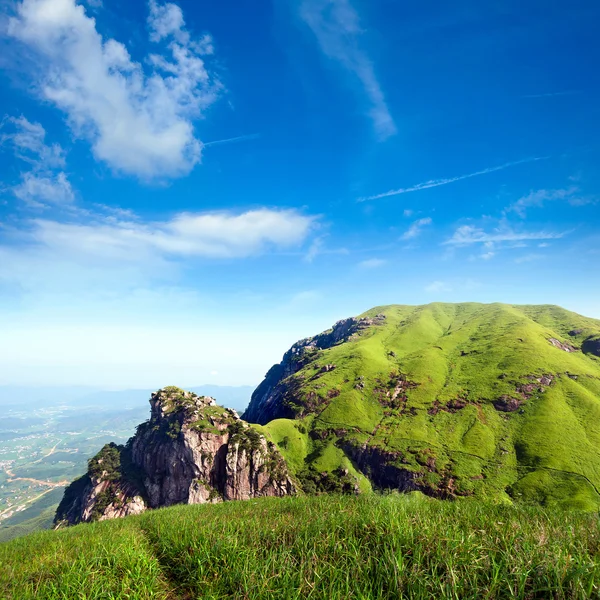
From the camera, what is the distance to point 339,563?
A: 20.6ft

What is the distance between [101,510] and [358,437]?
388ft

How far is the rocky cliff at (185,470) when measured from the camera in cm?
13338

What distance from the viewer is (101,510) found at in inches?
5182

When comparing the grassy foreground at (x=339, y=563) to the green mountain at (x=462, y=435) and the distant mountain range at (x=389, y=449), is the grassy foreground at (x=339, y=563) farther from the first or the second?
the green mountain at (x=462, y=435)

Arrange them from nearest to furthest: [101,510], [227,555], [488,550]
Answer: [488,550]
[227,555]
[101,510]

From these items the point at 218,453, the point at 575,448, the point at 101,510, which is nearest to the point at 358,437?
the point at 218,453

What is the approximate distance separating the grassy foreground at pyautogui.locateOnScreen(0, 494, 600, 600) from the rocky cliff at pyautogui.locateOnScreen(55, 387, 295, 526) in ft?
453

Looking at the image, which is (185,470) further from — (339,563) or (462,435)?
(339,563)

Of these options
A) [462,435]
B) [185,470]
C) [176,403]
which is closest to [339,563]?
[185,470]

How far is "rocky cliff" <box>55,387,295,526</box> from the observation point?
5251 inches

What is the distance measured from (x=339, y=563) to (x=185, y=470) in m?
161

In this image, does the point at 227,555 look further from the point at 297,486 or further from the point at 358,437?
the point at 358,437

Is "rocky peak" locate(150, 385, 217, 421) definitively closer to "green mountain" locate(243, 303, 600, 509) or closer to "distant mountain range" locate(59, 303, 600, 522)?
"distant mountain range" locate(59, 303, 600, 522)

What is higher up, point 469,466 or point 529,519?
point 529,519
